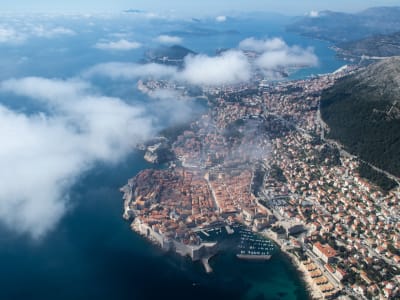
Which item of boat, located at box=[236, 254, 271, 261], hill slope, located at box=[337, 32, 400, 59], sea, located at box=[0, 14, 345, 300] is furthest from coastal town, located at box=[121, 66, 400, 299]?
hill slope, located at box=[337, 32, 400, 59]

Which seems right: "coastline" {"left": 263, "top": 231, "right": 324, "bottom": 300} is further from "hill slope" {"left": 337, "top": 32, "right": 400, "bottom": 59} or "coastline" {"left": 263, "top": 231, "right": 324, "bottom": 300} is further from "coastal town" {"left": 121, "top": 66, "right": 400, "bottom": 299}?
"hill slope" {"left": 337, "top": 32, "right": 400, "bottom": 59}

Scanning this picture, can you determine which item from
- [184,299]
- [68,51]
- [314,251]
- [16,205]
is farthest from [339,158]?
[68,51]

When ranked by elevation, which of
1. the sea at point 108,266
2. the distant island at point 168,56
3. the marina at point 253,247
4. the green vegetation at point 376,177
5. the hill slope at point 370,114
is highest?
the hill slope at point 370,114

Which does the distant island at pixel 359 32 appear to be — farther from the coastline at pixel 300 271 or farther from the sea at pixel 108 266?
the sea at pixel 108 266

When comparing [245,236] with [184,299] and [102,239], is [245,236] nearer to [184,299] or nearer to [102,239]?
[184,299]

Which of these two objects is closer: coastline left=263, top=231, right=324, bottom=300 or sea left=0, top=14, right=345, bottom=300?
coastline left=263, top=231, right=324, bottom=300

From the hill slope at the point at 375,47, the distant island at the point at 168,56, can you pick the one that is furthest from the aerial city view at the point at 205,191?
the hill slope at the point at 375,47

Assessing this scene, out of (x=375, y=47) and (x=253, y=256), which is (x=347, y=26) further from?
(x=253, y=256)
